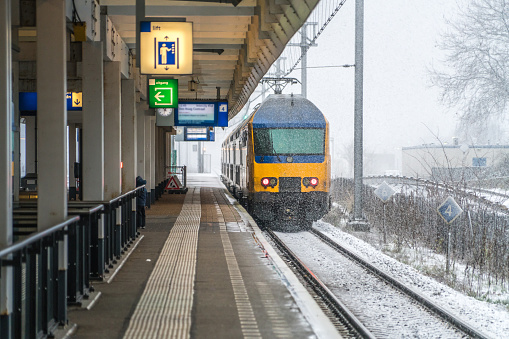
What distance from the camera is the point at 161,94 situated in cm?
1470

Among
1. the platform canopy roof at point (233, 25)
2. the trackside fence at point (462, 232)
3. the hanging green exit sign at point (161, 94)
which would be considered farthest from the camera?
the hanging green exit sign at point (161, 94)

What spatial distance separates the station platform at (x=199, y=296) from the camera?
543cm

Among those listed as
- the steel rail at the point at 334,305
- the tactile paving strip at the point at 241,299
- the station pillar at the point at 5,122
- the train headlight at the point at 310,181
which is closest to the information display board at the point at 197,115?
the train headlight at the point at 310,181

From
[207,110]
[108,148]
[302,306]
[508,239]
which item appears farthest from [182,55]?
[207,110]

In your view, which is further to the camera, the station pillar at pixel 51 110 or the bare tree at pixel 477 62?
the bare tree at pixel 477 62

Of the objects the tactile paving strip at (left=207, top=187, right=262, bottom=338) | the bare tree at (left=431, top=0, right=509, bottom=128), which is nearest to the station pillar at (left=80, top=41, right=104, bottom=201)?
the tactile paving strip at (left=207, top=187, right=262, bottom=338)

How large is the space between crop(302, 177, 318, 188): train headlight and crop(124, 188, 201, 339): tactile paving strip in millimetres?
4566

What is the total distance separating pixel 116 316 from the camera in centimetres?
587

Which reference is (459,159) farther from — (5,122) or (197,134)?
(5,122)

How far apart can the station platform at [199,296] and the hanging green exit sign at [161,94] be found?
424cm

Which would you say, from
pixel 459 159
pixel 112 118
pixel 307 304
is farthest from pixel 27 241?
pixel 459 159

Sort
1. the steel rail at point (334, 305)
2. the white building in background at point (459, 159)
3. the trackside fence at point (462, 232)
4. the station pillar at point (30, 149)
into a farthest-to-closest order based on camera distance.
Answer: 1. the station pillar at point (30, 149)
2. the white building in background at point (459, 159)
3. the trackside fence at point (462, 232)
4. the steel rail at point (334, 305)

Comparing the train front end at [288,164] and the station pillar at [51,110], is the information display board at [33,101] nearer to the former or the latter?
the train front end at [288,164]

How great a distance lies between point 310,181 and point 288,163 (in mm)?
711
